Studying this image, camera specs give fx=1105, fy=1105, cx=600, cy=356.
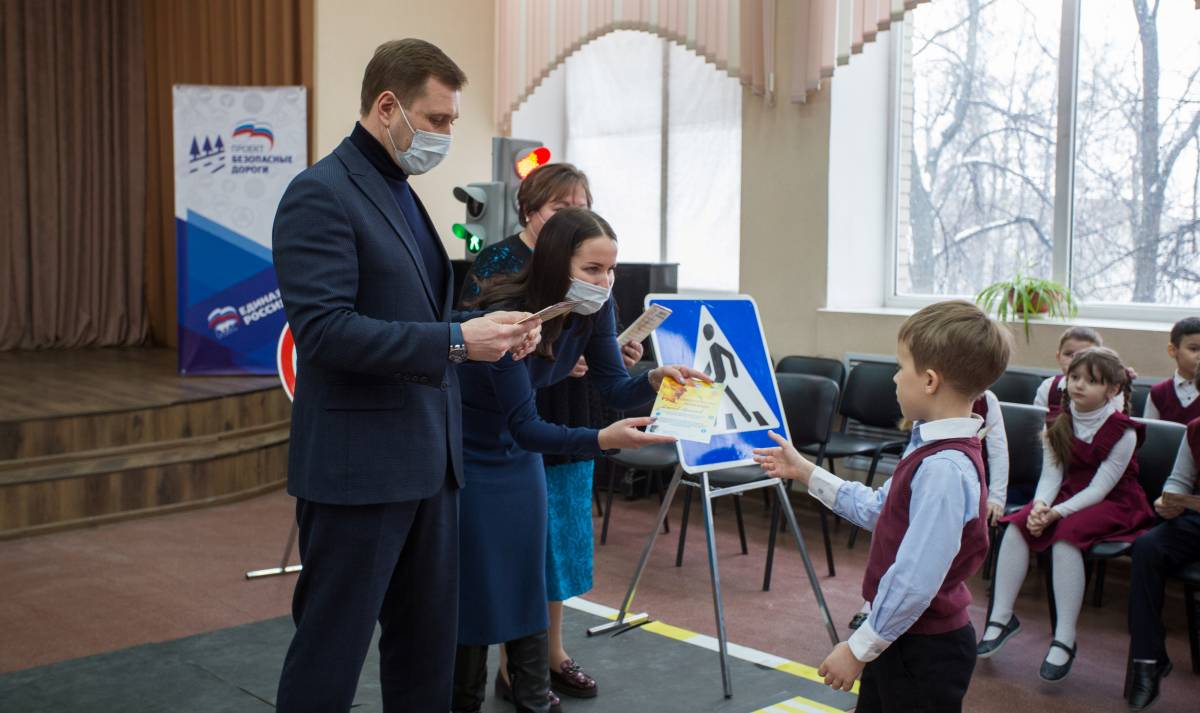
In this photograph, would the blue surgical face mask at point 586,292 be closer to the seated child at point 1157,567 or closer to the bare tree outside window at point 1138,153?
the seated child at point 1157,567

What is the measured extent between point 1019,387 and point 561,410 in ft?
8.60

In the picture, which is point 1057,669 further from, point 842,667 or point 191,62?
point 191,62

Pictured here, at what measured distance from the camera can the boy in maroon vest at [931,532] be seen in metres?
1.86

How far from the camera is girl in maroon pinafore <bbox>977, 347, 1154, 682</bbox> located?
12.0 ft

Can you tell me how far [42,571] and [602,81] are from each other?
4.78m

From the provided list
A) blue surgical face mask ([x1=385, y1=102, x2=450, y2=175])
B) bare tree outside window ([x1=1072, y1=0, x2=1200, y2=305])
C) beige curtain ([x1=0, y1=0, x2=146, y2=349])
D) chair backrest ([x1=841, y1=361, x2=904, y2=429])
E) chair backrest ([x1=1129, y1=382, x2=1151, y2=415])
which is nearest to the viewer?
blue surgical face mask ([x1=385, y1=102, x2=450, y2=175])

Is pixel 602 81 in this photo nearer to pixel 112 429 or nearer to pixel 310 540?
pixel 112 429

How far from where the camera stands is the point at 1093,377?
3.72 m

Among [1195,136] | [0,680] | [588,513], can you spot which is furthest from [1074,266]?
[0,680]

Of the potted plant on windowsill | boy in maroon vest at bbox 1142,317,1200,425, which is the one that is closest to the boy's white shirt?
boy in maroon vest at bbox 1142,317,1200,425

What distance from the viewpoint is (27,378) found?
279 inches

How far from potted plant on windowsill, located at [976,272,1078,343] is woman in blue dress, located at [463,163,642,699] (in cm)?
282

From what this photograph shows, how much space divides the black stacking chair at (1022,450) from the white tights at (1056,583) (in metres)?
0.36

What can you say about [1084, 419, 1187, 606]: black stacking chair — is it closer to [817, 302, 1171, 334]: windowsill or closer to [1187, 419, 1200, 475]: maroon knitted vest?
[1187, 419, 1200, 475]: maroon knitted vest
